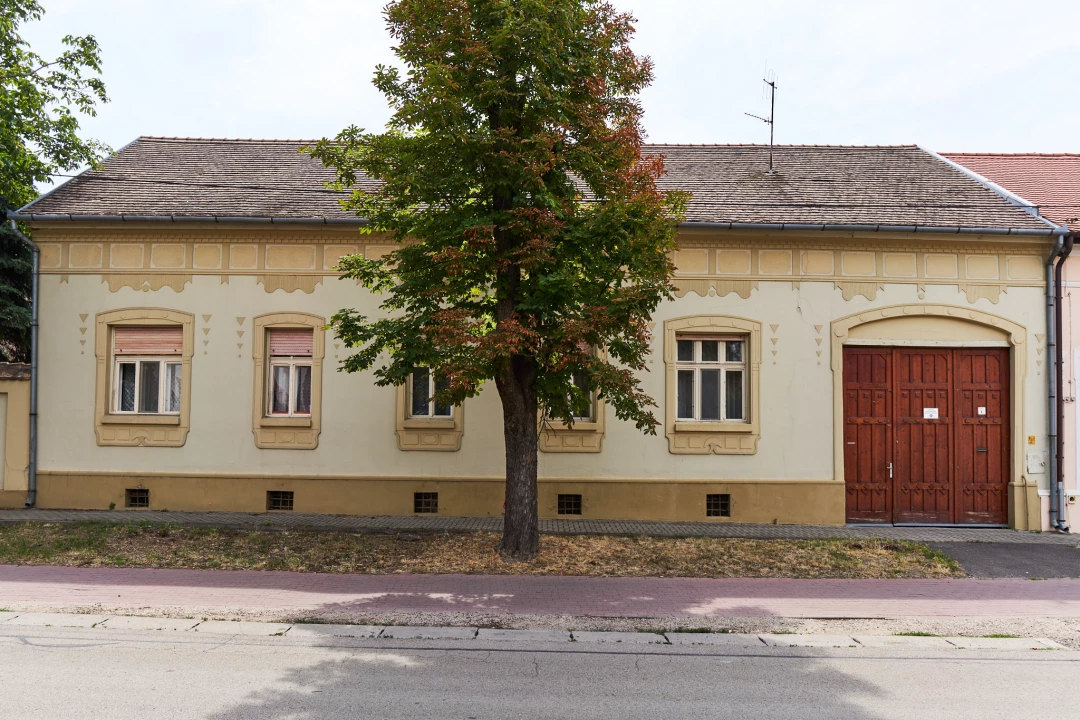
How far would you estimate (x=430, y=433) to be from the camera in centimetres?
1292

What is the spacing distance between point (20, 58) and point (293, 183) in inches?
234

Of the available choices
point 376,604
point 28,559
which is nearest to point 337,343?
point 28,559

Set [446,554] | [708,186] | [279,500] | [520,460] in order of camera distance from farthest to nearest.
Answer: [708,186], [279,500], [446,554], [520,460]

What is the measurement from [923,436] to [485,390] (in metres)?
7.67

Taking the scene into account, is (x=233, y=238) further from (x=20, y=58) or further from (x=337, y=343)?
(x=20, y=58)

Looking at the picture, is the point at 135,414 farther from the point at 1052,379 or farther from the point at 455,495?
the point at 1052,379

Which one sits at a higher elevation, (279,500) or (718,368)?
(718,368)

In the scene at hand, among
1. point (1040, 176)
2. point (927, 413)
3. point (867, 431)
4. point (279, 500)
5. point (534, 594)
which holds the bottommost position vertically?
point (534, 594)

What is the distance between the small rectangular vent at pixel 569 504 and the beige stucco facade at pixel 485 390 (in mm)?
150

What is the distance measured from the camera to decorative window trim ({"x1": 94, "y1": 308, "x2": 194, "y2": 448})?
1309 centimetres

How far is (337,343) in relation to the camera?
13062mm

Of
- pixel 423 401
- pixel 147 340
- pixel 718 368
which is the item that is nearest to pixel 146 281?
pixel 147 340

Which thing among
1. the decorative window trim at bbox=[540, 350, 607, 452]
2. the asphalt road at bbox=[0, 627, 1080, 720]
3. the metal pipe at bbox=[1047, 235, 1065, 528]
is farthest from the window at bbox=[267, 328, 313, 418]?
the metal pipe at bbox=[1047, 235, 1065, 528]

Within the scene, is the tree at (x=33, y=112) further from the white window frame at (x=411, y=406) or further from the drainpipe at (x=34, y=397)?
the white window frame at (x=411, y=406)
